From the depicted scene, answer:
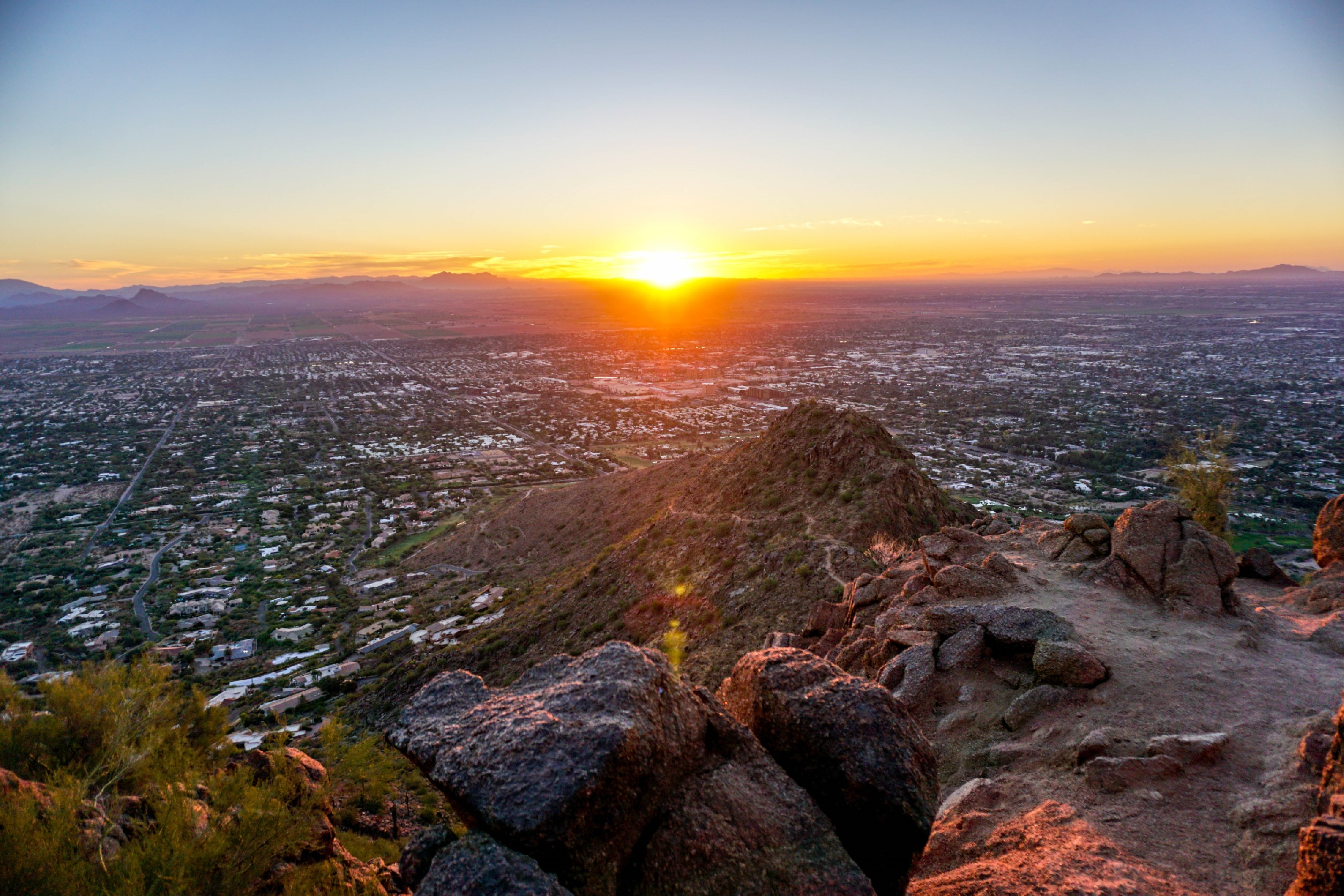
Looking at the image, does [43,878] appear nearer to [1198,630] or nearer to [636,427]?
[1198,630]

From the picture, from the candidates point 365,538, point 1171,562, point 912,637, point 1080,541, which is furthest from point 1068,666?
point 365,538

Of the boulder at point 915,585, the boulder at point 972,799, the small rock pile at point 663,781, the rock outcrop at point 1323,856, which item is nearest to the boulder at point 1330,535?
the boulder at point 915,585

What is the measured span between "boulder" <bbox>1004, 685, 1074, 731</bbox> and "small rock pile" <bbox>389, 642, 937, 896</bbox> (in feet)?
11.5

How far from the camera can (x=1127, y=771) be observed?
7891 mm

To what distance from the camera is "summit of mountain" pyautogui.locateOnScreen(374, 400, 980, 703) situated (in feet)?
57.9

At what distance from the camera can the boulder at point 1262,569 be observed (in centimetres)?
1362

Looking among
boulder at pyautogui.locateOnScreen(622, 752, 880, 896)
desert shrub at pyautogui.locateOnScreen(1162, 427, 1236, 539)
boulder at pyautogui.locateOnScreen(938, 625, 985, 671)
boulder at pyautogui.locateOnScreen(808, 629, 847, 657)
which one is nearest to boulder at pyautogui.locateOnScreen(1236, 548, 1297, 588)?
desert shrub at pyautogui.locateOnScreen(1162, 427, 1236, 539)

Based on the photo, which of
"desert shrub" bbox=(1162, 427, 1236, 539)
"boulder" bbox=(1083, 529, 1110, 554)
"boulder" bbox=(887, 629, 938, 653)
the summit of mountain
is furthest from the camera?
the summit of mountain

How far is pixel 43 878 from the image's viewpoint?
7.25m

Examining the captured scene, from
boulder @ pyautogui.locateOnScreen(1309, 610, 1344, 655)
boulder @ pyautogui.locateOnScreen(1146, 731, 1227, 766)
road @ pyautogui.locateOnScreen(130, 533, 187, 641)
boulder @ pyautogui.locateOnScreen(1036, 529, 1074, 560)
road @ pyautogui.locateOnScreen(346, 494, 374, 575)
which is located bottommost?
road @ pyautogui.locateOnScreen(130, 533, 187, 641)

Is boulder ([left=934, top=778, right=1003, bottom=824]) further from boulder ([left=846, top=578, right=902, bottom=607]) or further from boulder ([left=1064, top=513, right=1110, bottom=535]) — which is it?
boulder ([left=1064, top=513, right=1110, bottom=535])

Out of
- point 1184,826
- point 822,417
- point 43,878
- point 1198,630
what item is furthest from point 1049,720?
point 822,417

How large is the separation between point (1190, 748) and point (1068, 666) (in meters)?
1.95

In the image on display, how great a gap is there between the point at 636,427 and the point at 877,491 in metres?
60.2
